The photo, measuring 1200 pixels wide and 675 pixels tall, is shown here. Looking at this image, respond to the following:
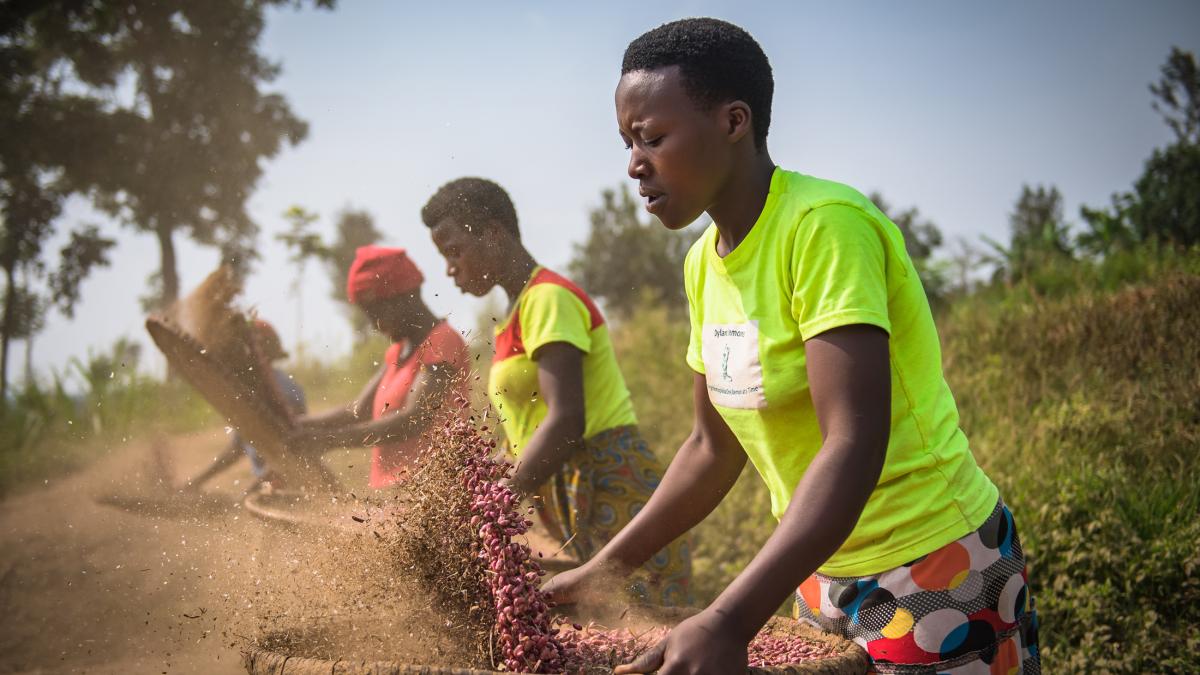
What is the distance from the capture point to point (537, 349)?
126 inches

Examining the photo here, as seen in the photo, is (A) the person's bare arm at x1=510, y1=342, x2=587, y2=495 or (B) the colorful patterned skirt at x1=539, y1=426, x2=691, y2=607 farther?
(B) the colorful patterned skirt at x1=539, y1=426, x2=691, y2=607

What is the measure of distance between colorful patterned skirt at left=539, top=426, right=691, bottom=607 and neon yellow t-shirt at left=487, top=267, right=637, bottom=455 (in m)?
0.08

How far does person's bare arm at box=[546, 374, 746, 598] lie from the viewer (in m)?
2.12

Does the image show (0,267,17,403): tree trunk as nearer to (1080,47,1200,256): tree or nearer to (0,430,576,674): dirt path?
(0,430,576,674): dirt path

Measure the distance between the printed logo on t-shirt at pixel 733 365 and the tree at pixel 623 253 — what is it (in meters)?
33.0

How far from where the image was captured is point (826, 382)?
5.04ft

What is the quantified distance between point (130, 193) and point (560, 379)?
19.5 m

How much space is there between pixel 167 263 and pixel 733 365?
21230 mm

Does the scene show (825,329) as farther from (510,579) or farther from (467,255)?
(467,255)

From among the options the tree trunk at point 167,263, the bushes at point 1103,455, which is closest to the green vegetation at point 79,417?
the bushes at point 1103,455

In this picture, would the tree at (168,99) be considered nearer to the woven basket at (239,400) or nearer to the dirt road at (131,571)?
the dirt road at (131,571)

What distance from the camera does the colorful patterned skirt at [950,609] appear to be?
168cm

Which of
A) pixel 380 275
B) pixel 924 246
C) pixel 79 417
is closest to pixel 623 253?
pixel 924 246

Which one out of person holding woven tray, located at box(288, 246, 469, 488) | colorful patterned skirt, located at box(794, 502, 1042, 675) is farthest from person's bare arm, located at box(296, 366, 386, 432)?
colorful patterned skirt, located at box(794, 502, 1042, 675)
